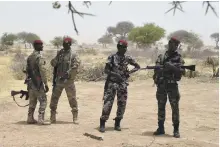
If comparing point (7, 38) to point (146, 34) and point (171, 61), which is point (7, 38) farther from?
point (171, 61)

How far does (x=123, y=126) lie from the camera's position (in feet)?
27.0

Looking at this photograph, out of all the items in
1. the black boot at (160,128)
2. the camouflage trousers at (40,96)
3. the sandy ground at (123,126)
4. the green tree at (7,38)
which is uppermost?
the green tree at (7,38)

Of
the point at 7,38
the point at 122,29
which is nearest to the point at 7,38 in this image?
the point at 7,38

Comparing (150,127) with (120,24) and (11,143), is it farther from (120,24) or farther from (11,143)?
(120,24)

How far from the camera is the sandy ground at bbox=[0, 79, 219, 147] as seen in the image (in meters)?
6.54

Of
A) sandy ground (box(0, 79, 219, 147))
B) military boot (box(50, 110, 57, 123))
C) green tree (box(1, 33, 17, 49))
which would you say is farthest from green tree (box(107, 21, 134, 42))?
military boot (box(50, 110, 57, 123))

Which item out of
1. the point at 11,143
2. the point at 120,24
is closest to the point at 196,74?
the point at 11,143

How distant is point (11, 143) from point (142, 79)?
47.6 ft

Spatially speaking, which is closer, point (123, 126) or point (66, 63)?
point (66, 63)

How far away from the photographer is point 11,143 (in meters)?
6.44

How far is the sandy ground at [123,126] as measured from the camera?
6539 millimetres

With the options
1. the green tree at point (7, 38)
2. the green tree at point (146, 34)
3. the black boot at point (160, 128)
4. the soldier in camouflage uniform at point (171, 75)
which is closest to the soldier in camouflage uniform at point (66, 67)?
the soldier in camouflage uniform at point (171, 75)

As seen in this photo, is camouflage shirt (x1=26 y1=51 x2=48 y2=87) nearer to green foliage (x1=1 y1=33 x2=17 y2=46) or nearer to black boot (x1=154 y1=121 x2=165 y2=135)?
black boot (x1=154 y1=121 x2=165 y2=135)

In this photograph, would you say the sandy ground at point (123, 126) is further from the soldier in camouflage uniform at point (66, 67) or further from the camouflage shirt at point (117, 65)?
the camouflage shirt at point (117, 65)
